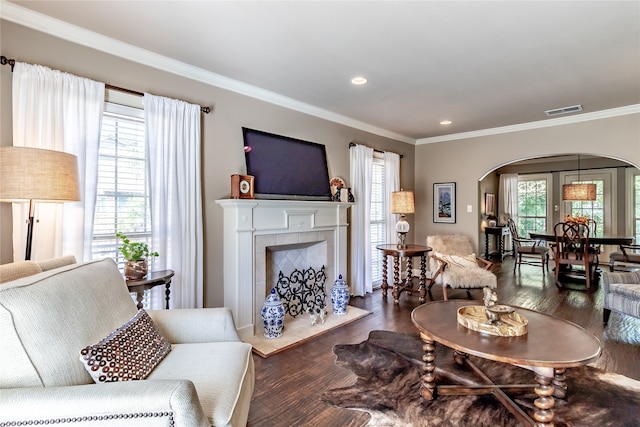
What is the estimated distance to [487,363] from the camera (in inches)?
101

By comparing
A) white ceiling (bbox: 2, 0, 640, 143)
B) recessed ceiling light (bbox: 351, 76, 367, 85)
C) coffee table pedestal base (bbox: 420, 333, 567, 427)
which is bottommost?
coffee table pedestal base (bbox: 420, 333, 567, 427)

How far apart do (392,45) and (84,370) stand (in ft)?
8.96

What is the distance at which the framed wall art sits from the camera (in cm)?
551

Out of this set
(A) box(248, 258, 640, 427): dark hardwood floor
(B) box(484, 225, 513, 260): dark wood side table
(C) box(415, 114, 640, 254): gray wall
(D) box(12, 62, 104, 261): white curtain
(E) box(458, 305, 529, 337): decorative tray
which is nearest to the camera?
(E) box(458, 305, 529, 337): decorative tray

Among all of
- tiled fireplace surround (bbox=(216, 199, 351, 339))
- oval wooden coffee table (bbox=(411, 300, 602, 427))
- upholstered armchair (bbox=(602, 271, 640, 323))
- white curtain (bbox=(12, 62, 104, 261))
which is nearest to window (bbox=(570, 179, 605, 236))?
upholstered armchair (bbox=(602, 271, 640, 323))

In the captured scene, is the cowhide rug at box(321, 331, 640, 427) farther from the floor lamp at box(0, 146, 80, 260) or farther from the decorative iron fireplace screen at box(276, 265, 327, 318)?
the floor lamp at box(0, 146, 80, 260)

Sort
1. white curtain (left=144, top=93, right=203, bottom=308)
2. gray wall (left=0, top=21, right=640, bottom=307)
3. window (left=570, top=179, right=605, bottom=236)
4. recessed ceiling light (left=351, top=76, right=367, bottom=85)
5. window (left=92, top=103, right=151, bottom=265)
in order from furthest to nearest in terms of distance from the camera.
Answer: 1. window (left=570, top=179, right=605, bottom=236)
2. recessed ceiling light (left=351, top=76, right=367, bottom=85)
3. white curtain (left=144, top=93, right=203, bottom=308)
4. window (left=92, top=103, right=151, bottom=265)
5. gray wall (left=0, top=21, right=640, bottom=307)

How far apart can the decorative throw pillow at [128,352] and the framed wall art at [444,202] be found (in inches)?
196

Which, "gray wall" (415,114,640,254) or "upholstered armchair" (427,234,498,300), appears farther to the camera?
"gray wall" (415,114,640,254)

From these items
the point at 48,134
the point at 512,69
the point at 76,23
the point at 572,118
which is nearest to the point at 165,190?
the point at 48,134

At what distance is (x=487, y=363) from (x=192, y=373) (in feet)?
7.47

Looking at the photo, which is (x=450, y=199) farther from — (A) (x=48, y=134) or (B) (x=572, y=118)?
(A) (x=48, y=134)

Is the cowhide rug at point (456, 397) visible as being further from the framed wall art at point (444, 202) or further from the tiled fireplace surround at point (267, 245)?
the framed wall art at point (444, 202)

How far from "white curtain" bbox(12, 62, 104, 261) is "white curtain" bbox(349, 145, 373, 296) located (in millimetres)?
3053
